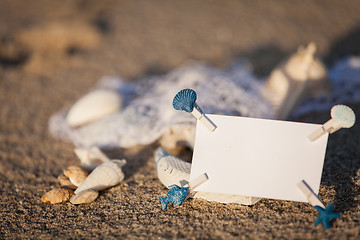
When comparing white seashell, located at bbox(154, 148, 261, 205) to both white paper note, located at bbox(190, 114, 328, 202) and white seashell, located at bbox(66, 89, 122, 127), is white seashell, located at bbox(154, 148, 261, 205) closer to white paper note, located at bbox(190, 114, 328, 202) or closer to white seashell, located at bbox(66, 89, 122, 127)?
white paper note, located at bbox(190, 114, 328, 202)

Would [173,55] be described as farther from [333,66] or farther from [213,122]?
[213,122]

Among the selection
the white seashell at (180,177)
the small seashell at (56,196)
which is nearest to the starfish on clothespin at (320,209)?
the white seashell at (180,177)

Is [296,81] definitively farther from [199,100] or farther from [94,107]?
[94,107]

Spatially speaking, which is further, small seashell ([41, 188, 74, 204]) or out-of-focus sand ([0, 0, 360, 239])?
small seashell ([41, 188, 74, 204])

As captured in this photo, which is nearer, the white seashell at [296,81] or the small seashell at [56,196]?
the small seashell at [56,196]

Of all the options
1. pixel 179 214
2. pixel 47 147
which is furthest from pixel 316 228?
pixel 47 147

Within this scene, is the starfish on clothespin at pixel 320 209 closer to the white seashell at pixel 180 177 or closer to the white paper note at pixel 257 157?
the white paper note at pixel 257 157

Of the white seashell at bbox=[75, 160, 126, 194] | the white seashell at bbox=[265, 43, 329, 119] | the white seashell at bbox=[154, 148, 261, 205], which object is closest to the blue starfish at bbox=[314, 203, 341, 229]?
the white seashell at bbox=[154, 148, 261, 205]
